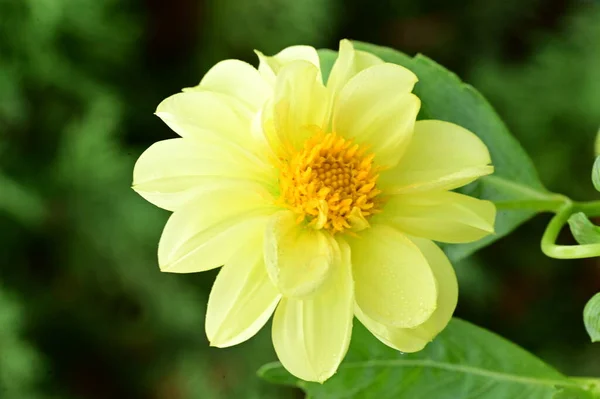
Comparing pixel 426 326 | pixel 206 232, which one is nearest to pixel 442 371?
pixel 426 326

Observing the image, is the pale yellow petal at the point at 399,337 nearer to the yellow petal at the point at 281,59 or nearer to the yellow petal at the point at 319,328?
the yellow petal at the point at 319,328

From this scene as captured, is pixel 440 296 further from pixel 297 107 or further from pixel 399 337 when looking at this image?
pixel 297 107

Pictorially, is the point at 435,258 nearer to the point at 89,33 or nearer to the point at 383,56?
the point at 383,56

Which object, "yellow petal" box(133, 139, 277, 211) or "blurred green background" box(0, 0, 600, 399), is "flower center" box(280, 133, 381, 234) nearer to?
"yellow petal" box(133, 139, 277, 211)

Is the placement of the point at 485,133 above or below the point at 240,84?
below

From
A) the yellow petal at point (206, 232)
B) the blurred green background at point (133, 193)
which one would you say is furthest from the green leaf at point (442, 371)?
the blurred green background at point (133, 193)

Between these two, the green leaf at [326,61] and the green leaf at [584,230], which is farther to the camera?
the green leaf at [326,61]

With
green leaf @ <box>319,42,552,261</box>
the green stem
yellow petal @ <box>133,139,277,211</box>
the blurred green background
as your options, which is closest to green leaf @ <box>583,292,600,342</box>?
the green stem
